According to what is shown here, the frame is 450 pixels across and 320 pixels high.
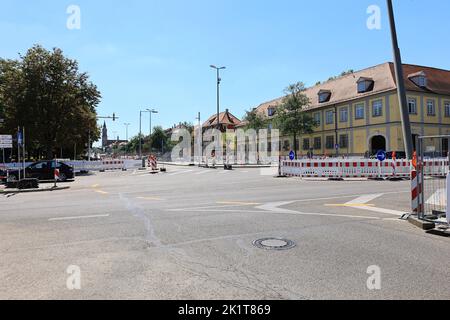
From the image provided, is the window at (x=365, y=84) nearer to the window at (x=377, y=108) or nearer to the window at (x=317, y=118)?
the window at (x=377, y=108)

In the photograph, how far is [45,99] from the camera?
119 feet

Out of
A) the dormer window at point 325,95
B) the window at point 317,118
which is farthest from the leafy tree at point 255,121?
the dormer window at point 325,95

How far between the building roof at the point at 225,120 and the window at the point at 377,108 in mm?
50744

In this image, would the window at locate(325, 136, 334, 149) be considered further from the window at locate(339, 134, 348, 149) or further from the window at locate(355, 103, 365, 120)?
the window at locate(355, 103, 365, 120)

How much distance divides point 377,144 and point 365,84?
26.1 ft

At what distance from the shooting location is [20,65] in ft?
124

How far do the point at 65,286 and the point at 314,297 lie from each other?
2.95 meters

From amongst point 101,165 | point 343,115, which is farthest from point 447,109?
point 101,165

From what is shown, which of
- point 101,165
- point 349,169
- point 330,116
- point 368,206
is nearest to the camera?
point 368,206

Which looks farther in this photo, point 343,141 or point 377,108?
point 343,141

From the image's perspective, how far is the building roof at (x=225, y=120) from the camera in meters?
93.4

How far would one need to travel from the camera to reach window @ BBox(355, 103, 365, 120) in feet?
152

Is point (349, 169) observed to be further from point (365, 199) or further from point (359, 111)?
point (359, 111)
